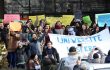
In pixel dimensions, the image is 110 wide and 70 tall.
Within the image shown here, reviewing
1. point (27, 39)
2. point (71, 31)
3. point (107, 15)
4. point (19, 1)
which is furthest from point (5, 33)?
point (19, 1)

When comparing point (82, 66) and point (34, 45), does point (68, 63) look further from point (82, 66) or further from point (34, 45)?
point (34, 45)

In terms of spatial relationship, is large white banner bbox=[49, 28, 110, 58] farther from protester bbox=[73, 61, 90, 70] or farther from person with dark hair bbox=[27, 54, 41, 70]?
protester bbox=[73, 61, 90, 70]

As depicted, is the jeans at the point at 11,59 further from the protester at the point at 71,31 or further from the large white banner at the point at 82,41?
the protester at the point at 71,31

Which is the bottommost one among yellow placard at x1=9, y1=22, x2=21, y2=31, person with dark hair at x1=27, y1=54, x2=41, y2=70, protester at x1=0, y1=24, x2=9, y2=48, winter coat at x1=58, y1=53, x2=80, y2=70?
person with dark hair at x1=27, y1=54, x2=41, y2=70

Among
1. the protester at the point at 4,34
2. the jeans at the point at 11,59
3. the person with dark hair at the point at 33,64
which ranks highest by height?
the protester at the point at 4,34

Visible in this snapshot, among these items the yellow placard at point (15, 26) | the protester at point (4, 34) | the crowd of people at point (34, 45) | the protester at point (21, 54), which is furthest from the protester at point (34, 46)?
the yellow placard at point (15, 26)

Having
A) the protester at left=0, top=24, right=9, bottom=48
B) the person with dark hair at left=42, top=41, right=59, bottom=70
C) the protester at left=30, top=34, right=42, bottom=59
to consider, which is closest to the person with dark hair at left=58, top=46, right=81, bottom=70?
the person with dark hair at left=42, top=41, right=59, bottom=70

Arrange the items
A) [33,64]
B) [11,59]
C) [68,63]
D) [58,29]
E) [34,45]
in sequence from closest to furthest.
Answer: [68,63] < [33,64] < [34,45] < [11,59] < [58,29]

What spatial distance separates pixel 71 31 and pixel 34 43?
262 centimetres

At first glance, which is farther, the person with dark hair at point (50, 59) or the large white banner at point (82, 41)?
the large white banner at point (82, 41)

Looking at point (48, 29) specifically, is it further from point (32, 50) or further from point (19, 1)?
point (19, 1)

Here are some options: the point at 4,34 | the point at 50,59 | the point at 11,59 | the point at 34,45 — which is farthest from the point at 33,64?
the point at 4,34

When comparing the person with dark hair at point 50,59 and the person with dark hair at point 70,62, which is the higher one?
the person with dark hair at point 70,62

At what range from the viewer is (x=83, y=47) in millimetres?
18812
